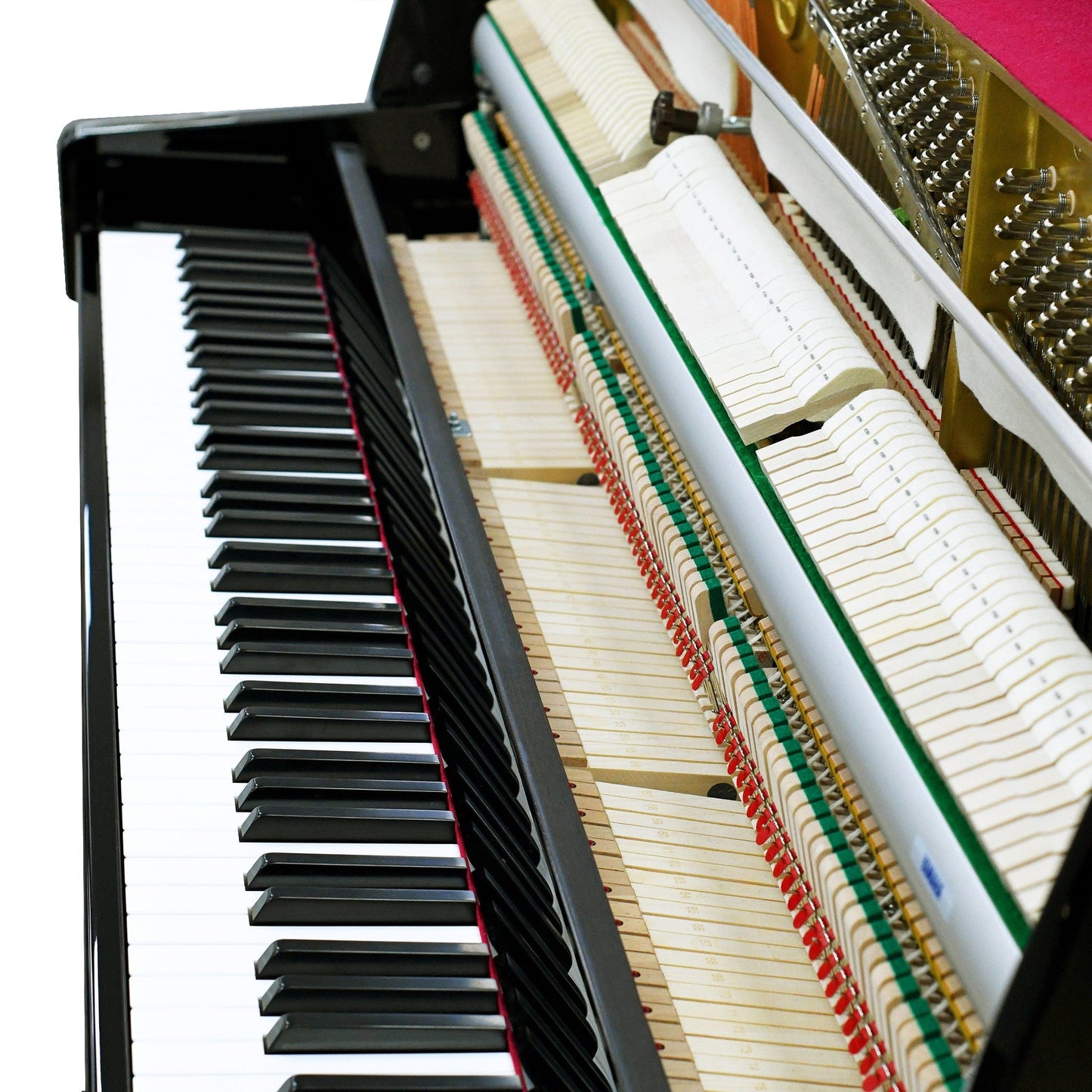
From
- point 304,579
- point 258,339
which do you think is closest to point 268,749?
point 304,579

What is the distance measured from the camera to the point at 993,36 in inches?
87.3

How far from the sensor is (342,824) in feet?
7.89

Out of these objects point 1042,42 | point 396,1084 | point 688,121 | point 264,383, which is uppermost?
point 1042,42

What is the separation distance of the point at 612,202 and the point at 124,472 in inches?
44.8

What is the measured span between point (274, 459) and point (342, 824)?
105 centimetres

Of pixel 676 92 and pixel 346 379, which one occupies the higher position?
pixel 676 92

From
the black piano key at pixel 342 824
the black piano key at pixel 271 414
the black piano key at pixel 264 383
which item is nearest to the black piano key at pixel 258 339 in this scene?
the black piano key at pixel 264 383

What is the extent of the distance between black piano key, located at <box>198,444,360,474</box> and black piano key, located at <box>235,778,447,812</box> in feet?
2.99

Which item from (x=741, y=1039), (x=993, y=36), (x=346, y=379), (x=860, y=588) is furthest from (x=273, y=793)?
(x=993, y=36)

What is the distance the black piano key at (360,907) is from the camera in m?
2.25

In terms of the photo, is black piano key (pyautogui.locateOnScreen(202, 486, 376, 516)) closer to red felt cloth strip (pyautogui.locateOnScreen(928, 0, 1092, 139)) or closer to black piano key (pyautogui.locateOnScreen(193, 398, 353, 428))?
black piano key (pyautogui.locateOnScreen(193, 398, 353, 428))

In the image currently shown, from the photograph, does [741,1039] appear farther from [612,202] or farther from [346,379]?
[346,379]

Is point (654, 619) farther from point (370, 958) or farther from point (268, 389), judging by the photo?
point (268, 389)

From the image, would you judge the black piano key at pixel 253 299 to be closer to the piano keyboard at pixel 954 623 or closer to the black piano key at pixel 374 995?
the piano keyboard at pixel 954 623
